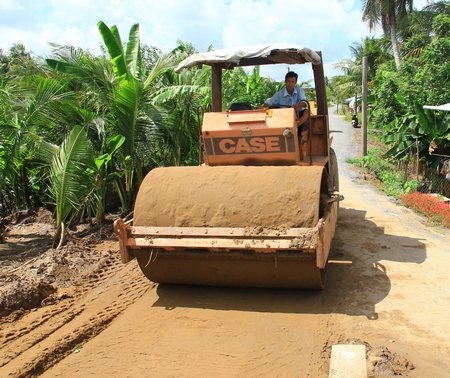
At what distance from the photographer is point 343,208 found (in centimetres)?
1020

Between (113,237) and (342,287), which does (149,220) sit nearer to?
(342,287)

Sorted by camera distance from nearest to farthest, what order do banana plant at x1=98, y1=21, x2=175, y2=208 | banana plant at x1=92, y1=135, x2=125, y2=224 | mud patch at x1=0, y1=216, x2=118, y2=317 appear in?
mud patch at x1=0, y1=216, x2=118, y2=317 → banana plant at x1=92, y1=135, x2=125, y2=224 → banana plant at x1=98, y1=21, x2=175, y2=208

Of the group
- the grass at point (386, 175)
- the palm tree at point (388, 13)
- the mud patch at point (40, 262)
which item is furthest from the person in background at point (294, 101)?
the palm tree at point (388, 13)

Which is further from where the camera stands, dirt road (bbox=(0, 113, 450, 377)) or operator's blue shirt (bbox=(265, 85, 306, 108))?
operator's blue shirt (bbox=(265, 85, 306, 108))

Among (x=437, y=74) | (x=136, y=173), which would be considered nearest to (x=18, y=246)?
(x=136, y=173)

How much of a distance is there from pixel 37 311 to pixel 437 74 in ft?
50.0

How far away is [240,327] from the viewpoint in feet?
15.9

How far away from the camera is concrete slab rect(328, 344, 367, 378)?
12.8 feet

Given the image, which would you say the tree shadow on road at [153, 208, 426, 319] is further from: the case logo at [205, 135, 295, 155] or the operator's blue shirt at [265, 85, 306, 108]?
the operator's blue shirt at [265, 85, 306, 108]

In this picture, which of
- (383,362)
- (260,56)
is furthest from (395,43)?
(383,362)

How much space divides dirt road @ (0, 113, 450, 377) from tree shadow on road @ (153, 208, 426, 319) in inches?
0.5

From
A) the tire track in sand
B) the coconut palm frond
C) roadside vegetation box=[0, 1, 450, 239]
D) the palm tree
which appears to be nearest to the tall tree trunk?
the palm tree

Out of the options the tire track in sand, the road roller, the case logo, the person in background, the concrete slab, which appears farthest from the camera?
the person in background

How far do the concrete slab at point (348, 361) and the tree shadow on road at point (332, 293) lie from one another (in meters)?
0.75
